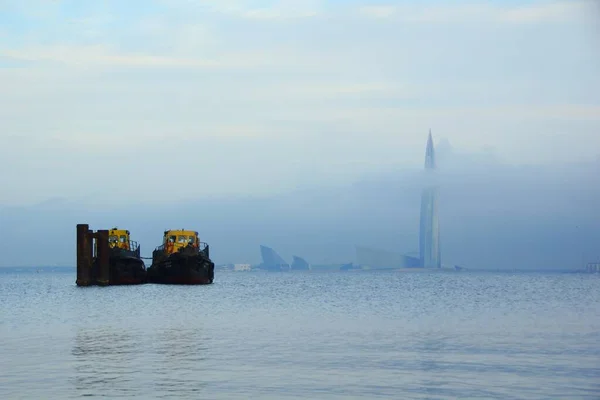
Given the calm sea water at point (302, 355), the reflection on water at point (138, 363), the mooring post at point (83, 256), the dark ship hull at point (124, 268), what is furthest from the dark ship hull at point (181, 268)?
the reflection on water at point (138, 363)

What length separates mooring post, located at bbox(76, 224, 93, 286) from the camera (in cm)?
12262

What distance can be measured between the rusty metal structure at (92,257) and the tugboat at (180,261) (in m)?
6.11

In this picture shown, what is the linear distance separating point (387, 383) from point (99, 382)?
8.69 m

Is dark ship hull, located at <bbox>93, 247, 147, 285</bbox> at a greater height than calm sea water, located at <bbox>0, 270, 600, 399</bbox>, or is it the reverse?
dark ship hull, located at <bbox>93, 247, 147, 285</bbox>

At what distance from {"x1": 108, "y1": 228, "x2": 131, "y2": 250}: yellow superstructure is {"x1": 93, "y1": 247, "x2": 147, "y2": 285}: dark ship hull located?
0.70m

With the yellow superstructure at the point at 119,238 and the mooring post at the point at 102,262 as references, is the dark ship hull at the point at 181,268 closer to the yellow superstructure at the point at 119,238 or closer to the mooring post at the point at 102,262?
the mooring post at the point at 102,262

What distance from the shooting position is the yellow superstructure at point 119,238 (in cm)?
12862

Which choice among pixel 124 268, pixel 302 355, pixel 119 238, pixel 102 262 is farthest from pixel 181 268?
pixel 302 355

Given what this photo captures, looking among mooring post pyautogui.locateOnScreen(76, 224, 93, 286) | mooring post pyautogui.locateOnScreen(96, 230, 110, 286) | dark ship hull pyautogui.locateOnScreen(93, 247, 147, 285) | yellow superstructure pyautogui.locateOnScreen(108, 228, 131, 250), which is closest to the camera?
Result: mooring post pyautogui.locateOnScreen(96, 230, 110, 286)

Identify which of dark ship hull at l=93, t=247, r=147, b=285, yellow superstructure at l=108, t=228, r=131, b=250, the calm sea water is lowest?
the calm sea water

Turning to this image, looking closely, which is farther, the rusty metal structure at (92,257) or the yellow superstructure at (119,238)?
the yellow superstructure at (119,238)

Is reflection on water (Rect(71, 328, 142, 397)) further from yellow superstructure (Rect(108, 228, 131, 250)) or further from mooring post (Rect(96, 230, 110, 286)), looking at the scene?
yellow superstructure (Rect(108, 228, 131, 250))

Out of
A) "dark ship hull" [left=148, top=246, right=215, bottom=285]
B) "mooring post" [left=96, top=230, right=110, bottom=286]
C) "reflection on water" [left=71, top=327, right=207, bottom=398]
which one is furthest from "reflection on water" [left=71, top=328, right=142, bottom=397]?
"mooring post" [left=96, top=230, right=110, bottom=286]

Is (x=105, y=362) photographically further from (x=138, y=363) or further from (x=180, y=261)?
(x=180, y=261)
